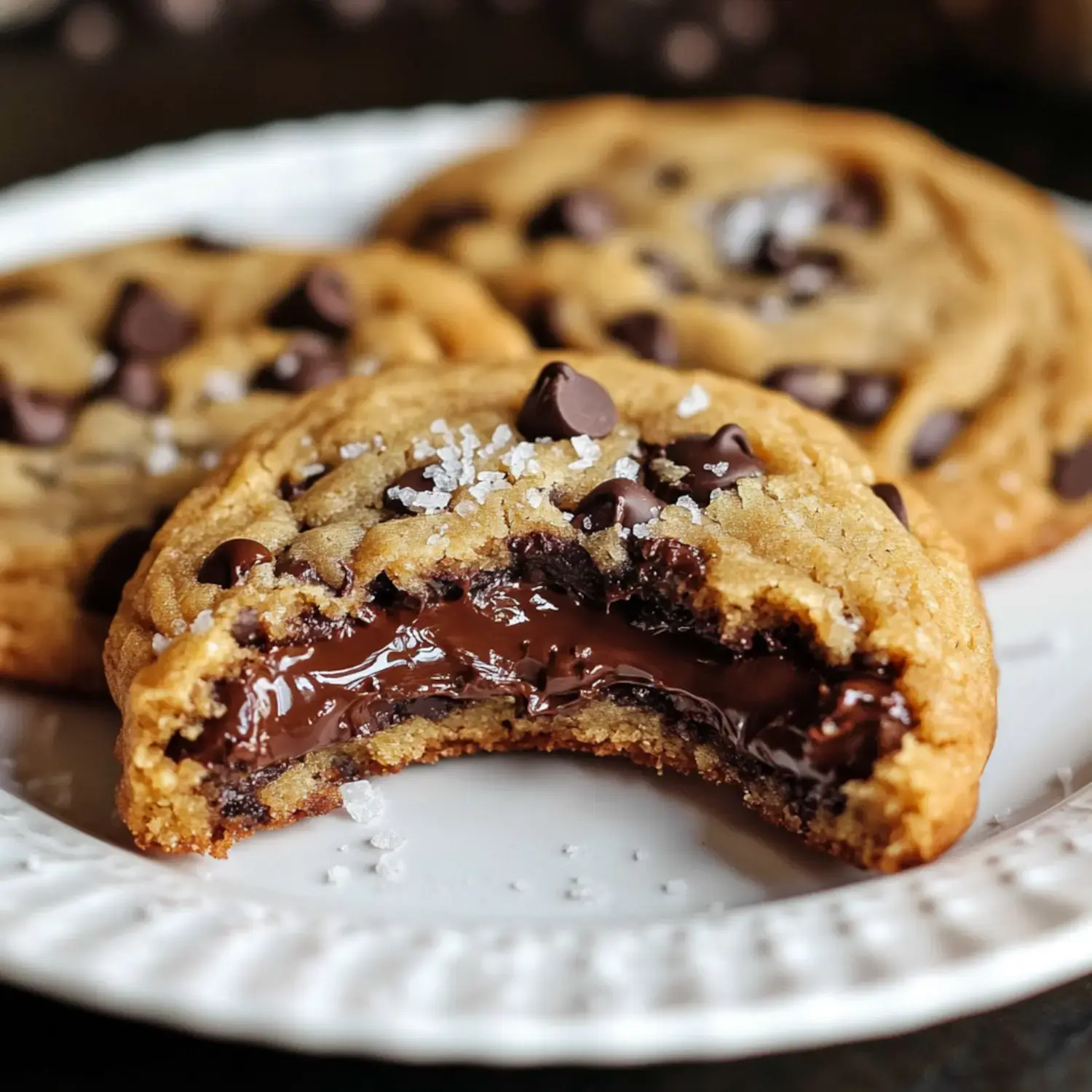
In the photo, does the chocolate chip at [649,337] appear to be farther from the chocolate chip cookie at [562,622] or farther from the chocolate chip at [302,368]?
the chocolate chip at [302,368]

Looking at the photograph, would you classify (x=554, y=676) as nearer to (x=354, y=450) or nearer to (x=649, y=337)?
(x=354, y=450)

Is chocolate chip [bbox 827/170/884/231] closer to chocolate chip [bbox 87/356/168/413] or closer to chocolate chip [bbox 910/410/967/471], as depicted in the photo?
chocolate chip [bbox 910/410/967/471]

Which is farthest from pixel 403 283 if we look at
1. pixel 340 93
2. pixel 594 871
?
pixel 340 93

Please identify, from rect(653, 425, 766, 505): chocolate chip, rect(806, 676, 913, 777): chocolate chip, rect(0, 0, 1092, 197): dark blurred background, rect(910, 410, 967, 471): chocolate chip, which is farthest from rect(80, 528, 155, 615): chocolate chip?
rect(0, 0, 1092, 197): dark blurred background

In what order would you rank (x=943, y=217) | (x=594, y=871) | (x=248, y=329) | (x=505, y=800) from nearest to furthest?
(x=594, y=871) < (x=505, y=800) < (x=248, y=329) < (x=943, y=217)

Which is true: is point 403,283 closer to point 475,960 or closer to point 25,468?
point 25,468

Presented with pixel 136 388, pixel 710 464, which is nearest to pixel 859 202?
pixel 710 464
